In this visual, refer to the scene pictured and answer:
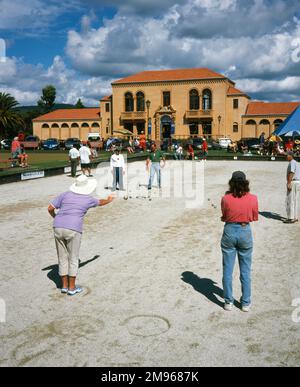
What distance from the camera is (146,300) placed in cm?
538

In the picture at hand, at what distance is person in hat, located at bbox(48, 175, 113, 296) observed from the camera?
5352mm

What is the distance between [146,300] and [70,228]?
1.38 m

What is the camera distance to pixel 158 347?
13.8ft

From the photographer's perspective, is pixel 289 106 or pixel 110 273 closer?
pixel 110 273

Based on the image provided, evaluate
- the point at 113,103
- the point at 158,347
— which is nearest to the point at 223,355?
the point at 158,347

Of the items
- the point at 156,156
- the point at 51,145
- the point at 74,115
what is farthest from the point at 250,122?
the point at 156,156

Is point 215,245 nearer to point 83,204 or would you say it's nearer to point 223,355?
point 83,204

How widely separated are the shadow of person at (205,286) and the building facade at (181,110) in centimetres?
5520

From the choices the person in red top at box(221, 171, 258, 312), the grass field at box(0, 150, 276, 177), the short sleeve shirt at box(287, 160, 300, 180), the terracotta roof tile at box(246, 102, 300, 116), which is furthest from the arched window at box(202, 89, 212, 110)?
the person in red top at box(221, 171, 258, 312)

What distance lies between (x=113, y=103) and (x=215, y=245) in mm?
61614

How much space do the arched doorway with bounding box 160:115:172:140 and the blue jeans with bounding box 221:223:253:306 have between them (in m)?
60.0

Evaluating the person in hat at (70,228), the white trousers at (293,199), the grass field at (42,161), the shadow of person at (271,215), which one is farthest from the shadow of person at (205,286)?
the grass field at (42,161)

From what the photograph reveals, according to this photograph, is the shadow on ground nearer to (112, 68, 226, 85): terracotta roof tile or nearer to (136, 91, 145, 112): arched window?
(112, 68, 226, 85): terracotta roof tile

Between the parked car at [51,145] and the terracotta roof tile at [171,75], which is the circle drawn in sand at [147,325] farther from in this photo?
the terracotta roof tile at [171,75]
